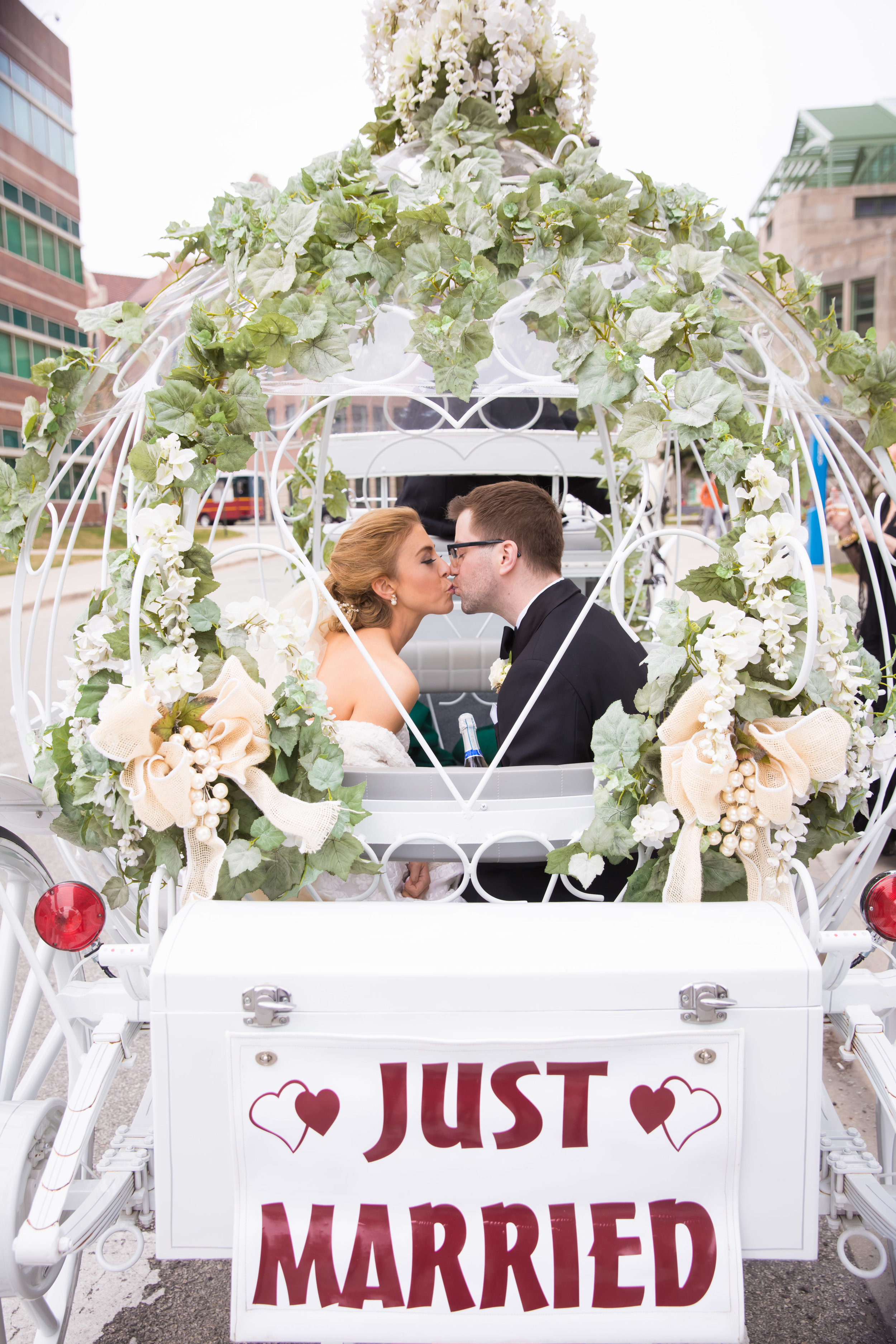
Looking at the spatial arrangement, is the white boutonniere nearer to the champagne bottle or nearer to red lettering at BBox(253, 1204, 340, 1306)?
the champagne bottle

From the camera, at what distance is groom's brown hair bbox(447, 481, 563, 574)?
2.46 metres

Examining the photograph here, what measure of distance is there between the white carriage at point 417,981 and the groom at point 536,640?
152 millimetres

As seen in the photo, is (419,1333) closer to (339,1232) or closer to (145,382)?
(339,1232)

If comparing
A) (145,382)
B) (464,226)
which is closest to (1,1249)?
(145,382)

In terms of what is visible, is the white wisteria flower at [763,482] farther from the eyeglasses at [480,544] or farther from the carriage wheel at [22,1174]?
the carriage wheel at [22,1174]

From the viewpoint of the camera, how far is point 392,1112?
1223mm

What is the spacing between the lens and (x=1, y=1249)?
129 centimetres

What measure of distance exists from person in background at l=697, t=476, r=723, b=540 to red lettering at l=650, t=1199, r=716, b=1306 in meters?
1.05

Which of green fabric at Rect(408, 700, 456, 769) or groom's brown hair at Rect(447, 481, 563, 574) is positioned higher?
groom's brown hair at Rect(447, 481, 563, 574)

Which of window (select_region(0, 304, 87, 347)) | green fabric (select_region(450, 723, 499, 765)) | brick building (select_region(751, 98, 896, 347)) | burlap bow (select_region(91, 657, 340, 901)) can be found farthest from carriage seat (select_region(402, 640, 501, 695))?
window (select_region(0, 304, 87, 347))

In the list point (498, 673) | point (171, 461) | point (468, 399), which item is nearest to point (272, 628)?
point (171, 461)

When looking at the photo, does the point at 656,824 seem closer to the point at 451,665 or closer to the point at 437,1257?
the point at 437,1257

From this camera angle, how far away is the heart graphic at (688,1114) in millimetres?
1212

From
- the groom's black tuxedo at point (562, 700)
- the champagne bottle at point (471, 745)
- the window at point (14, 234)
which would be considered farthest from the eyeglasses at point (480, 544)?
the window at point (14, 234)
